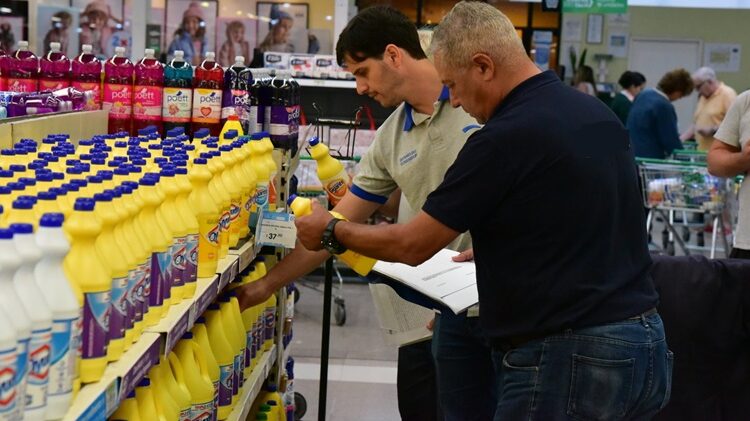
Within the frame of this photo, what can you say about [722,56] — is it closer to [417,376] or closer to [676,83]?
[676,83]

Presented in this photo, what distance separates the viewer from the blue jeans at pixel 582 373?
8.38 feet

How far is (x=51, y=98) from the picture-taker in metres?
3.65

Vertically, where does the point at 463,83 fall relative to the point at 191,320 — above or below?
above

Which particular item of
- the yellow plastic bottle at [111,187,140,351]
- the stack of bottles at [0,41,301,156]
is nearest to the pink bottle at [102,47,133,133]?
the stack of bottles at [0,41,301,156]

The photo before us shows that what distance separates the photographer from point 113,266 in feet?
6.39

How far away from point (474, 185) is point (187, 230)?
0.70 metres

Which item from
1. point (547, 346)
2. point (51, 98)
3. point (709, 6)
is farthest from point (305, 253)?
point (709, 6)

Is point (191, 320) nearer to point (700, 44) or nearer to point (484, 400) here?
point (484, 400)

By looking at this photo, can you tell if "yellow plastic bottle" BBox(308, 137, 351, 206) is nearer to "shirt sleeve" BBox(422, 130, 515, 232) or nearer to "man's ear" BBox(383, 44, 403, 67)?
"man's ear" BBox(383, 44, 403, 67)

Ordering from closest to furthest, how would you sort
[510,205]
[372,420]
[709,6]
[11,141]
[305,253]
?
[510,205]
[11,141]
[305,253]
[372,420]
[709,6]

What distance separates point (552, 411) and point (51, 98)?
6.92ft

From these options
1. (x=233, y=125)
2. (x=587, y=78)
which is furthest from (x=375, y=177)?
(x=587, y=78)

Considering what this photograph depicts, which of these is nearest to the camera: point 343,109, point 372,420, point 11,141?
point 11,141

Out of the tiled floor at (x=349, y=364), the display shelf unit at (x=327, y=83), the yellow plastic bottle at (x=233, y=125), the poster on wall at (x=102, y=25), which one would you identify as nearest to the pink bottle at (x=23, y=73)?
the yellow plastic bottle at (x=233, y=125)
